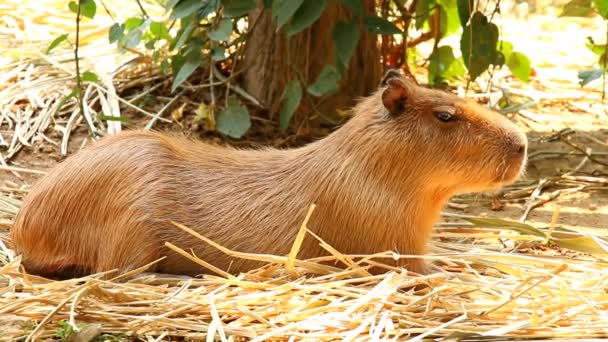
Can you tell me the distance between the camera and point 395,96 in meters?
3.73

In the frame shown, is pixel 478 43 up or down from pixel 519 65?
up

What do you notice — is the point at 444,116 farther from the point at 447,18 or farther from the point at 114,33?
the point at 447,18

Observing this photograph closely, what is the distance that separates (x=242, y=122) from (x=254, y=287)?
1.94 meters

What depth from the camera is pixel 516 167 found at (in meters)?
3.76

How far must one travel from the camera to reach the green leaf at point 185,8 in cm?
472

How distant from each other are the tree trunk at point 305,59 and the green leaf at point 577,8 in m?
1.04

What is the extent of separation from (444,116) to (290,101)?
5.53ft

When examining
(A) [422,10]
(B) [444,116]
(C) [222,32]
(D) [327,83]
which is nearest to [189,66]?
(C) [222,32]

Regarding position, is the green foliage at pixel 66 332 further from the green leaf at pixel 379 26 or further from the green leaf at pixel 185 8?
the green leaf at pixel 379 26

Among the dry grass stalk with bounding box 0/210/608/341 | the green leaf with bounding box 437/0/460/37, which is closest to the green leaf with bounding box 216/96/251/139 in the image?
the green leaf with bounding box 437/0/460/37

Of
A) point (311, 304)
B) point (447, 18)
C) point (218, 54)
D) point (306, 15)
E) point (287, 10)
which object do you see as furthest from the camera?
point (447, 18)

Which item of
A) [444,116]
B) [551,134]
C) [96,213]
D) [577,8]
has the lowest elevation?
[551,134]

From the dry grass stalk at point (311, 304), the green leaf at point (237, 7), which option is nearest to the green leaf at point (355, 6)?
the green leaf at point (237, 7)

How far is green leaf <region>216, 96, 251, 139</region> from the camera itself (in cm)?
531
